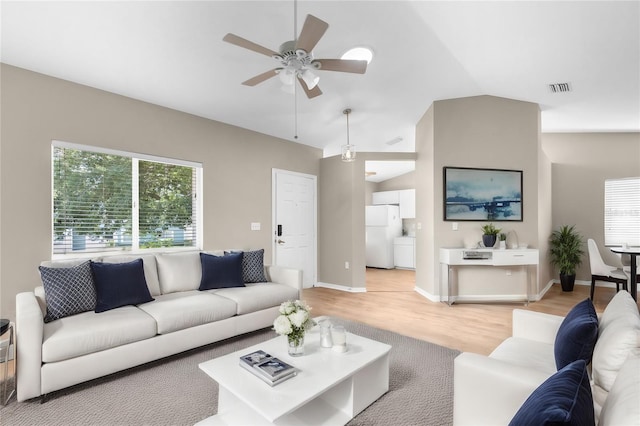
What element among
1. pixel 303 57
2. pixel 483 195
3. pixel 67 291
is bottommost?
pixel 67 291

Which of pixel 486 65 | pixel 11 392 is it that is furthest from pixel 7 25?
pixel 486 65

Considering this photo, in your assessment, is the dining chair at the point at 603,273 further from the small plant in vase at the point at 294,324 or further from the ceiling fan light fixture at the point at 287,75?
the ceiling fan light fixture at the point at 287,75

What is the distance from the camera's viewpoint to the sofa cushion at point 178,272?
3.46m

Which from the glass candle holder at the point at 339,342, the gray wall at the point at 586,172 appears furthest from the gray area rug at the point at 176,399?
the gray wall at the point at 586,172

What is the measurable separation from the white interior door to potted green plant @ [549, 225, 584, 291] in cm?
430

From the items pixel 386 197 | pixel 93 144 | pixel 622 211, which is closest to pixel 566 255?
pixel 622 211

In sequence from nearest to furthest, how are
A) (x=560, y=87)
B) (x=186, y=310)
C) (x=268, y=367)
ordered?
(x=268, y=367) < (x=186, y=310) < (x=560, y=87)

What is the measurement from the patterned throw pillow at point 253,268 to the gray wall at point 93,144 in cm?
83

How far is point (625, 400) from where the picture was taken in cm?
92

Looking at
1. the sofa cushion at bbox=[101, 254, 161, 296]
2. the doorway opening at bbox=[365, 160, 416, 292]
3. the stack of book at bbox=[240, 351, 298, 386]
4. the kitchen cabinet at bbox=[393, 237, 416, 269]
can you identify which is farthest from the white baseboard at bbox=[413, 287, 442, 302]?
the sofa cushion at bbox=[101, 254, 161, 296]

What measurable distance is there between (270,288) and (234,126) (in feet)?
8.43

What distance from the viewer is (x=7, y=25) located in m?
2.52

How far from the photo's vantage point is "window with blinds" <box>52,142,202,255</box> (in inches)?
131

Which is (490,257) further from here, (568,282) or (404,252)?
(404,252)
